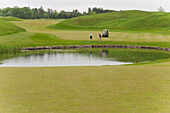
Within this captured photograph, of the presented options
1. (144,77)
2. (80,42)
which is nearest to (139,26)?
(80,42)

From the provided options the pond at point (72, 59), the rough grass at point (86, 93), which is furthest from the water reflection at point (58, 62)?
the rough grass at point (86, 93)

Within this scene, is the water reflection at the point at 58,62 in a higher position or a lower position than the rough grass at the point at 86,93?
lower

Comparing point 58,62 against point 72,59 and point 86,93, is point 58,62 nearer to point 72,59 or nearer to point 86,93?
point 72,59

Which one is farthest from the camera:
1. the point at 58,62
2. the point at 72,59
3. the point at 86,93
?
the point at 72,59

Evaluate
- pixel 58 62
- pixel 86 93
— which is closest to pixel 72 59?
pixel 58 62

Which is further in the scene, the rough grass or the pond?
the pond

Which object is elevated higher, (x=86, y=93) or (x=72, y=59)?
(x=86, y=93)

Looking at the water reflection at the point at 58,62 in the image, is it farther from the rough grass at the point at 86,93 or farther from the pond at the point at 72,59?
the rough grass at the point at 86,93

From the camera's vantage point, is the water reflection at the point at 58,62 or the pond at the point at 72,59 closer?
the water reflection at the point at 58,62

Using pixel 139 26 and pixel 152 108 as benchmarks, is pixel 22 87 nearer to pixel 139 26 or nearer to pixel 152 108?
pixel 152 108

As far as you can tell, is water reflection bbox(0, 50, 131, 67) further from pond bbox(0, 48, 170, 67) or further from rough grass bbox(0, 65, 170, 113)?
rough grass bbox(0, 65, 170, 113)

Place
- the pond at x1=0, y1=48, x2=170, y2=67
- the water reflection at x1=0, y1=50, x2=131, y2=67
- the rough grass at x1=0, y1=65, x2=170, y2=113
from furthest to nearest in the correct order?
the pond at x1=0, y1=48, x2=170, y2=67 → the water reflection at x1=0, y1=50, x2=131, y2=67 → the rough grass at x1=0, y1=65, x2=170, y2=113

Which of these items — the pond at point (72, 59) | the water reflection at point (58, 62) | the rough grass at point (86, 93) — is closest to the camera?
the rough grass at point (86, 93)

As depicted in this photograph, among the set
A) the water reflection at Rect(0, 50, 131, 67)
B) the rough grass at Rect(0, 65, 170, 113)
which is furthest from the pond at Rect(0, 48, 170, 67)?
the rough grass at Rect(0, 65, 170, 113)
